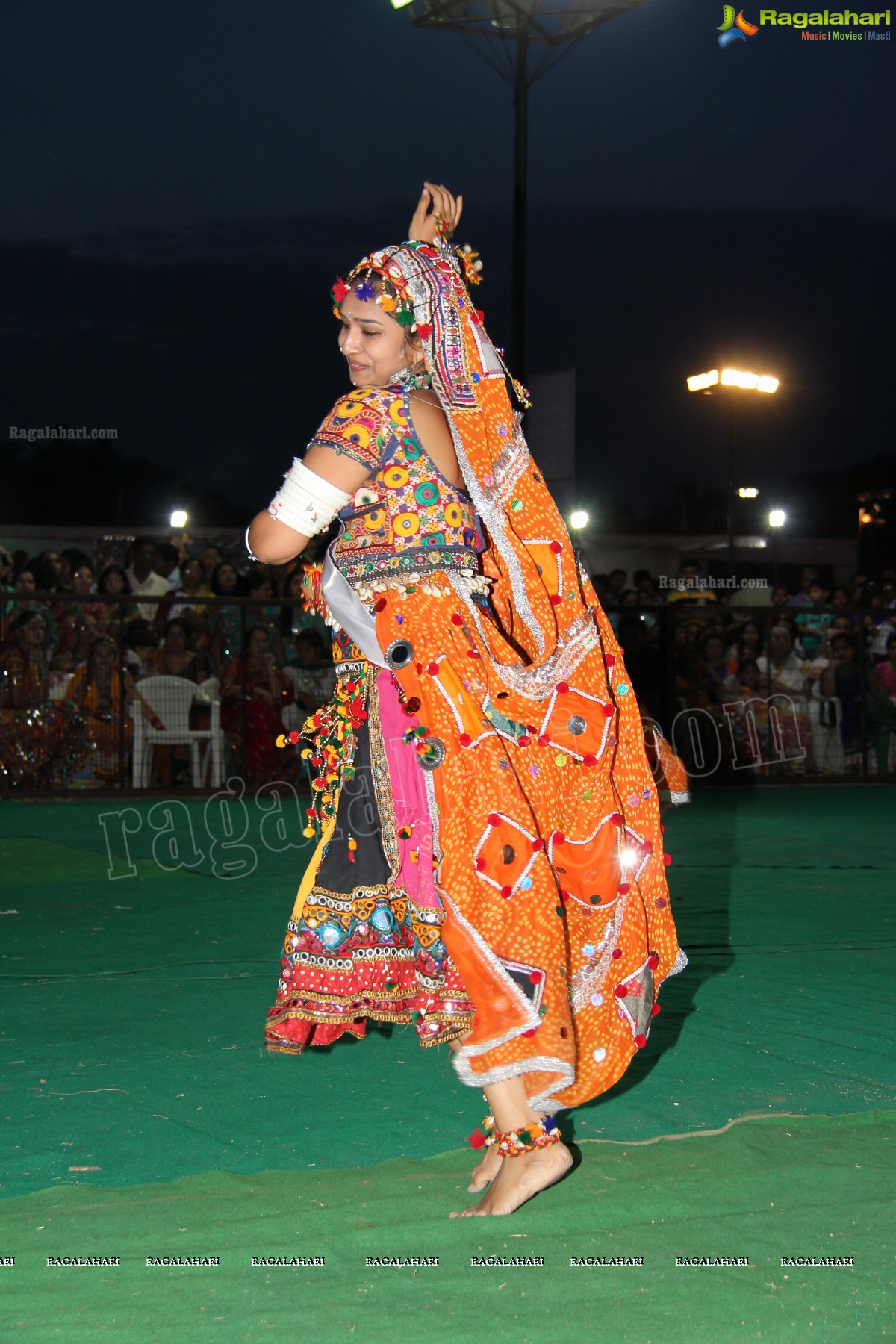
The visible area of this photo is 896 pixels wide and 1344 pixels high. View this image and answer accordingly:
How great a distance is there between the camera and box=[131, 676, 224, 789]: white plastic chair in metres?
10.7

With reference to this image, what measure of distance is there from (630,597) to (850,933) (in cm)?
763

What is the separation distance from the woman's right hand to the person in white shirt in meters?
8.21

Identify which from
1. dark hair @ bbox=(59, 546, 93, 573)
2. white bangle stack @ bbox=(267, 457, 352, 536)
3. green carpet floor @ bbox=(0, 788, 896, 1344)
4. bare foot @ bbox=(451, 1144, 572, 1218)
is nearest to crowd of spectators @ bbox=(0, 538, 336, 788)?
dark hair @ bbox=(59, 546, 93, 573)

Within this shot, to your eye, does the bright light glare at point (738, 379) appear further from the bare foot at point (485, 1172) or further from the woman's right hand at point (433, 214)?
the bare foot at point (485, 1172)

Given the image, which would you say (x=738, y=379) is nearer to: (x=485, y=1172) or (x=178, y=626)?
(x=178, y=626)

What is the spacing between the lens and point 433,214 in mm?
3004

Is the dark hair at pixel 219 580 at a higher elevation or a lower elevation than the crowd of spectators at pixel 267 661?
higher

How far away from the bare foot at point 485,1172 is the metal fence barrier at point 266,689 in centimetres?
760

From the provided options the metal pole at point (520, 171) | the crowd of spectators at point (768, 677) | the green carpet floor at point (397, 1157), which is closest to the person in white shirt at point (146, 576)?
the metal pole at point (520, 171)

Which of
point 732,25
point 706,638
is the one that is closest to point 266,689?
point 706,638

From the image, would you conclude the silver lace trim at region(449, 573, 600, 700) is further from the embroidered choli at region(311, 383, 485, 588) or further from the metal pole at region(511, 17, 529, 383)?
the metal pole at region(511, 17, 529, 383)

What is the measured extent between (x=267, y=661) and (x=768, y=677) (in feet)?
15.0

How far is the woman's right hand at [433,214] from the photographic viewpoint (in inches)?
118

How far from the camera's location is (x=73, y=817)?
9539 millimetres
